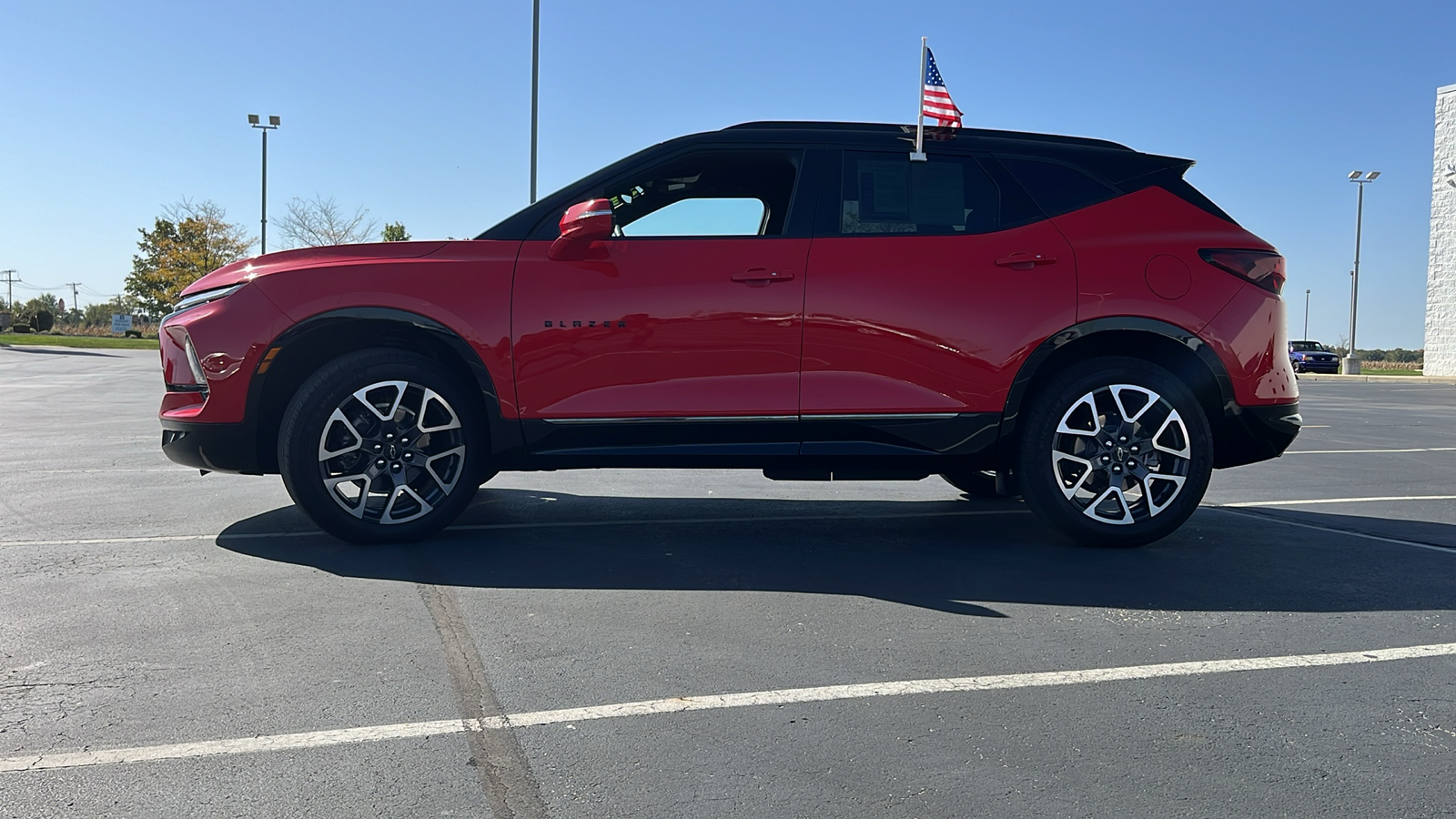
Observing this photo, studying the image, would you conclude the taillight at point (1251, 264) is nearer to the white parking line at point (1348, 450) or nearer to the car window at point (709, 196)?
the car window at point (709, 196)

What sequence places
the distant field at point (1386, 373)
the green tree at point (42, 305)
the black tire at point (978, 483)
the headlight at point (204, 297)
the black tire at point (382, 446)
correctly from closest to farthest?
the black tire at point (382, 446) → the headlight at point (204, 297) → the black tire at point (978, 483) → the distant field at point (1386, 373) → the green tree at point (42, 305)

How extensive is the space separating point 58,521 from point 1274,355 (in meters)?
6.11

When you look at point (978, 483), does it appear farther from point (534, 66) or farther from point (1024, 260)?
point (534, 66)

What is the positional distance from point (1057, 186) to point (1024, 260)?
473 millimetres

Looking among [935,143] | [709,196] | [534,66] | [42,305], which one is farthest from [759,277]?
[42,305]

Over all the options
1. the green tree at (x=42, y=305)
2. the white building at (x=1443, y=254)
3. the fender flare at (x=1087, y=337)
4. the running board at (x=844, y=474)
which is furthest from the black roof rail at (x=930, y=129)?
the green tree at (x=42, y=305)

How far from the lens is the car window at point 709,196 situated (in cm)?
503

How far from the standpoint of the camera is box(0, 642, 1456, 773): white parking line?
8.31 ft

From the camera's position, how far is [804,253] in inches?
191

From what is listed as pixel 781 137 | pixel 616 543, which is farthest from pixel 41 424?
pixel 781 137

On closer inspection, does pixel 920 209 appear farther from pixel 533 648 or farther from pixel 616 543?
pixel 533 648

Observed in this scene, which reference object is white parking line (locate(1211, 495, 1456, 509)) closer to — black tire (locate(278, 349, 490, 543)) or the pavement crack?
black tire (locate(278, 349, 490, 543))

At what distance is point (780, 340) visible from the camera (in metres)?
4.81

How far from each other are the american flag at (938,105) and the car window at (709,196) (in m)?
0.75
